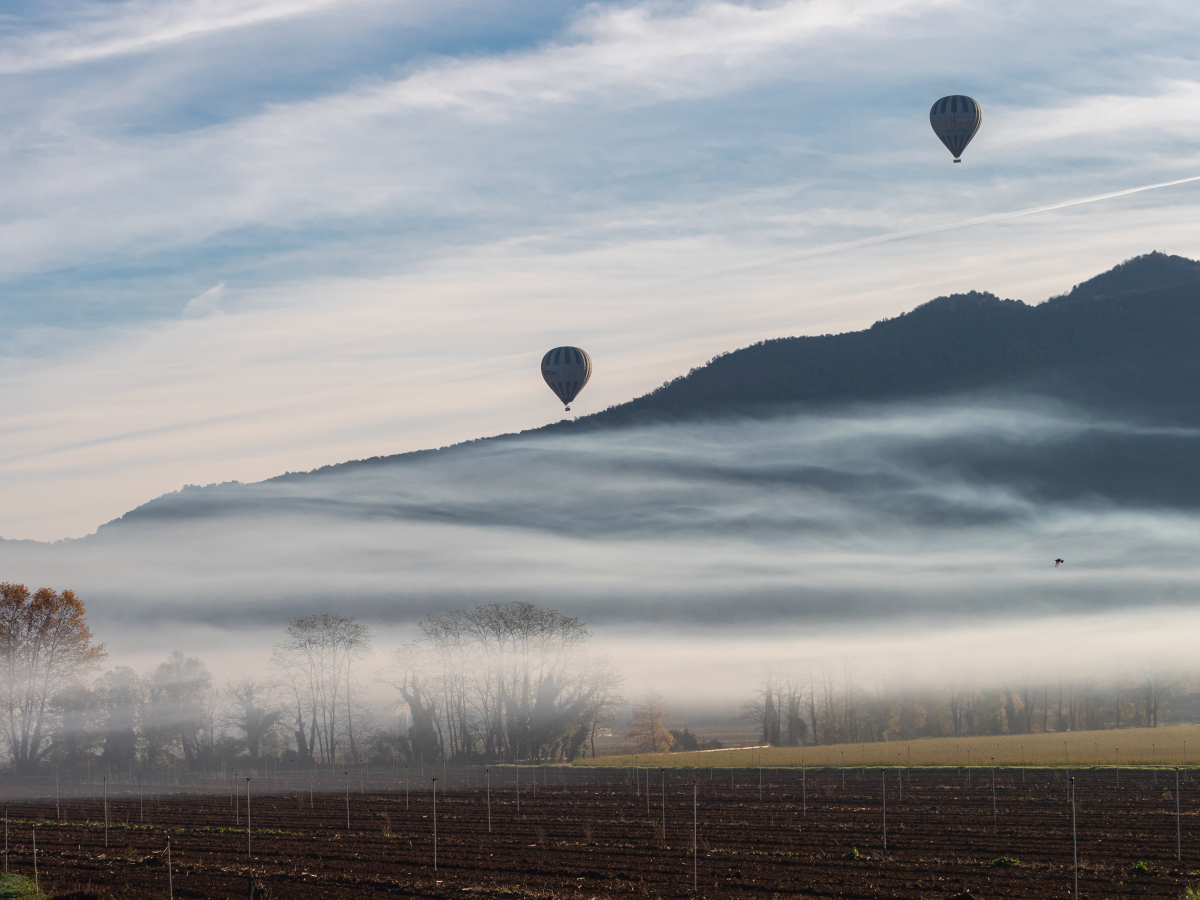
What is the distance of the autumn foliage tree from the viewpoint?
14925 centimetres

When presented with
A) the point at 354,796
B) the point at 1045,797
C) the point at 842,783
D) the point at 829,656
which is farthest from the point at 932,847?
the point at 829,656

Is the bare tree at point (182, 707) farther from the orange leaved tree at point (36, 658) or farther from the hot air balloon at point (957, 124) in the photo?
the hot air balloon at point (957, 124)

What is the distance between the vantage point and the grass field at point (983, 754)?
110 m

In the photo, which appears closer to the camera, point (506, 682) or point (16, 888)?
point (16, 888)

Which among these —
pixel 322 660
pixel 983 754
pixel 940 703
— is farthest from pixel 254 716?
pixel 940 703

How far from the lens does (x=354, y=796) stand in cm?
8106

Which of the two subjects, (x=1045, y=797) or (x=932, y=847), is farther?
(x=1045, y=797)

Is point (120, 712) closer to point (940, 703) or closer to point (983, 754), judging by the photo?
point (983, 754)

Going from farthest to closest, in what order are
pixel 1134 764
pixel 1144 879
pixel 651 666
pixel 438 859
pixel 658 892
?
pixel 651 666
pixel 1134 764
pixel 438 859
pixel 1144 879
pixel 658 892

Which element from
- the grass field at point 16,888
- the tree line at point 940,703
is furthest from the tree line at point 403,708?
the grass field at point 16,888

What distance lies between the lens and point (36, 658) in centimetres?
10894

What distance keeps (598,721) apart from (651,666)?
189 ft

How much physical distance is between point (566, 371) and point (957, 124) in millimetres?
52461

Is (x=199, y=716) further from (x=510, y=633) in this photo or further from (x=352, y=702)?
(x=510, y=633)
